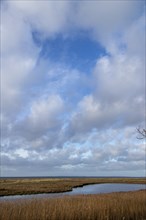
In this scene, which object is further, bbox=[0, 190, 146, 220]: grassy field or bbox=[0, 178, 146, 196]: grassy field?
bbox=[0, 178, 146, 196]: grassy field

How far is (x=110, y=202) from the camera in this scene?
18.8 metres

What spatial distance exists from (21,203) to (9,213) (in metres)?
1.79

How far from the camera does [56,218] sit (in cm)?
1527

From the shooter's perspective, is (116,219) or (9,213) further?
(116,219)

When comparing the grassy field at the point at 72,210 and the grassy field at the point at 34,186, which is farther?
the grassy field at the point at 34,186

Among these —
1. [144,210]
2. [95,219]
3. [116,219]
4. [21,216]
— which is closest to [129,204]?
[144,210]

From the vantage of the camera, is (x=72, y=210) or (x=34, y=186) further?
(x=34, y=186)

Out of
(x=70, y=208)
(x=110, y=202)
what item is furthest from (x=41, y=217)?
(x=110, y=202)

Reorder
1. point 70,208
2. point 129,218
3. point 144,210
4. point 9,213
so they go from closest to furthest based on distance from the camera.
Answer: point 9,213
point 70,208
point 129,218
point 144,210

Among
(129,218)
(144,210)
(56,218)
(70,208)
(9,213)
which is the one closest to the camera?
(9,213)

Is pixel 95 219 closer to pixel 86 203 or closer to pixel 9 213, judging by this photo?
pixel 86 203

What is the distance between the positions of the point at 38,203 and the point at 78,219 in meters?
2.23

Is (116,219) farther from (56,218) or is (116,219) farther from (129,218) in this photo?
(56,218)

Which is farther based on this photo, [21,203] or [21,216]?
[21,203]
